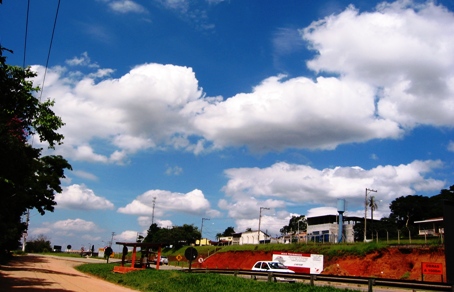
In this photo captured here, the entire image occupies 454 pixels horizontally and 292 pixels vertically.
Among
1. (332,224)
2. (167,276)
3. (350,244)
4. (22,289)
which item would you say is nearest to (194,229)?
(332,224)

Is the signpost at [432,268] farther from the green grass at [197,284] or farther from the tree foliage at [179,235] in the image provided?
the tree foliage at [179,235]

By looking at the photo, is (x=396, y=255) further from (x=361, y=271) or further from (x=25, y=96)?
(x=25, y=96)

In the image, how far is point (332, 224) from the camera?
288 feet

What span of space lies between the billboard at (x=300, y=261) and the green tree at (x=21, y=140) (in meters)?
21.3

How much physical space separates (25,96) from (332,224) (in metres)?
72.5

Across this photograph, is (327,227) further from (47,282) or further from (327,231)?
(47,282)

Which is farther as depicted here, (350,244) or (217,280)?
(350,244)

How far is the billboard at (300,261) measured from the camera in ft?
129

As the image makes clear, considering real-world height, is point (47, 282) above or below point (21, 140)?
below

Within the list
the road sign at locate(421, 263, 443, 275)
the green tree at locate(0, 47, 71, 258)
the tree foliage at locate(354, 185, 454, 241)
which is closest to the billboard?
the road sign at locate(421, 263, 443, 275)

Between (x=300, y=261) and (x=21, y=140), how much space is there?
25.1m

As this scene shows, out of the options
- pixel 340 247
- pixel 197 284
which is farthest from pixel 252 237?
pixel 197 284

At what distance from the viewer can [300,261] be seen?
39500 mm

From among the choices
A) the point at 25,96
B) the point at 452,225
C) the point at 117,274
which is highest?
the point at 25,96
